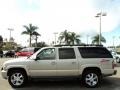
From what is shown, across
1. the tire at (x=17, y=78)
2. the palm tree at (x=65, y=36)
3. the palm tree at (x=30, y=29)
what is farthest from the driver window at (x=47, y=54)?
the palm tree at (x=65, y=36)

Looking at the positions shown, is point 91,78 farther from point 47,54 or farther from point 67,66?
point 47,54

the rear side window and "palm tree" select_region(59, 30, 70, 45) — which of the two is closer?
the rear side window

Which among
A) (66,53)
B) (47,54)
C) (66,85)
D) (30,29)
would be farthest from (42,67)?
(30,29)

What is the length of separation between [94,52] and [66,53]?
122 cm

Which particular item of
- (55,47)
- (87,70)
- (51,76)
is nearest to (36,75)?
(51,76)

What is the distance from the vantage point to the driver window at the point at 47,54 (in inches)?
442

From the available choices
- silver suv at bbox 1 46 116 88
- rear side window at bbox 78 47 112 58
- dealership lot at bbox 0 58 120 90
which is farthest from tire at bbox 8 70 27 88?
rear side window at bbox 78 47 112 58

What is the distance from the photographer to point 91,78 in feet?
37.2

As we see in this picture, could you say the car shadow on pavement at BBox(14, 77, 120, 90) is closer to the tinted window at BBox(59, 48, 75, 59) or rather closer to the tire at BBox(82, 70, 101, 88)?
the tire at BBox(82, 70, 101, 88)

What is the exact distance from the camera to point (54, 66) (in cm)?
1109

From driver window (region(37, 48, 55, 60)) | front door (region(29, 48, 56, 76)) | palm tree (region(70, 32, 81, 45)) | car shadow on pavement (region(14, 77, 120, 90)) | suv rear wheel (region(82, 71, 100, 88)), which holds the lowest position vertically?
car shadow on pavement (region(14, 77, 120, 90))

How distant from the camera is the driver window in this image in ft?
36.8

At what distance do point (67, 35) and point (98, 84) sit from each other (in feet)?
269

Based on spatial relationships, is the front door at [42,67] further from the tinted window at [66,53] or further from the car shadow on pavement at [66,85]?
the car shadow on pavement at [66,85]
